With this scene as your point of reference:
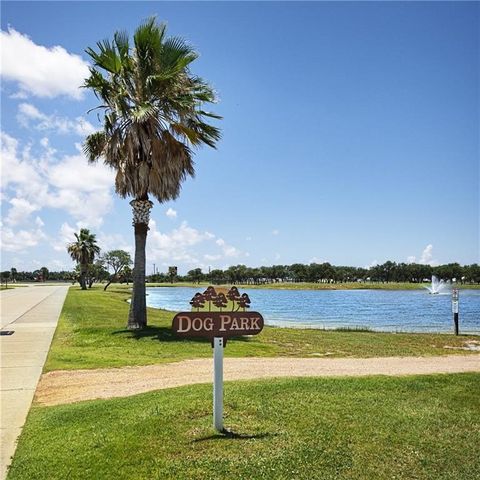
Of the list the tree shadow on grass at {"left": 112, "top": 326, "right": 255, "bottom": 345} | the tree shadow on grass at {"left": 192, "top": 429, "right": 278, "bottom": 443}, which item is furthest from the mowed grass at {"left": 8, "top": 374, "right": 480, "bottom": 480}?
the tree shadow on grass at {"left": 112, "top": 326, "right": 255, "bottom": 345}

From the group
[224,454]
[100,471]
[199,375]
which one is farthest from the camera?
[199,375]

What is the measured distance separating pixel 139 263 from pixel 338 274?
143 meters

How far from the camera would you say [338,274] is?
156 m

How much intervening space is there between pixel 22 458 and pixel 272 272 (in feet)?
485

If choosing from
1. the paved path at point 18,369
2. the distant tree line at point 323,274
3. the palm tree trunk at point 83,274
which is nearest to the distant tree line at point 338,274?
the distant tree line at point 323,274

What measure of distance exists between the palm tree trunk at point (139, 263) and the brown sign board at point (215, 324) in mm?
11067

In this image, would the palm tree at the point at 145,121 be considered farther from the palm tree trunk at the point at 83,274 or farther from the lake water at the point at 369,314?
the palm tree trunk at the point at 83,274

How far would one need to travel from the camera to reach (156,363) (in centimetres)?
1140

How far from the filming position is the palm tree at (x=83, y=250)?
247 feet

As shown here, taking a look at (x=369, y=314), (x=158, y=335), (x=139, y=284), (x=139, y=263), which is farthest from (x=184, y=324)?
(x=369, y=314)

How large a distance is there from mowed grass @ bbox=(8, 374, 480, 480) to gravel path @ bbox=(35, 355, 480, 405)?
0.96m

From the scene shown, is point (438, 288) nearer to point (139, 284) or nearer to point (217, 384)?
point (139, 284)

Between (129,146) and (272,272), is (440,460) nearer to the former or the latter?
(129,146)

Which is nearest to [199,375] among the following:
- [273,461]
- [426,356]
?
[273,461]
